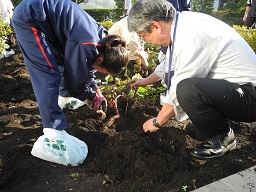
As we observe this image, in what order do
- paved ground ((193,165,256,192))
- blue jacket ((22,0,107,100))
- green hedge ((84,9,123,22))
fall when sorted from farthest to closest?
green hedge ((84,9,123,22)), blue jacket ((22,0,107,100)), paved ground ((193,165,256,192))

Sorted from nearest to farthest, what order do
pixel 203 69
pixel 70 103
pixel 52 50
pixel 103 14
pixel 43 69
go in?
1. pixel 203 69
2. pixel 43 69
3. pixel 52 50
4. pixel 70 103
5. pixel 103 14

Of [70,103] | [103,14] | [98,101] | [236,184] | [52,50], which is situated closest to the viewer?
[236,184]

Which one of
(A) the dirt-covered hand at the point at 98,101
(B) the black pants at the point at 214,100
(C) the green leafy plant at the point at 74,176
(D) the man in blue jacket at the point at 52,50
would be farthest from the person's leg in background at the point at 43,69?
(B) the black pants at the point at 214,100

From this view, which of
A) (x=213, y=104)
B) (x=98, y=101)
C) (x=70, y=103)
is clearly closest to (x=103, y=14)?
(x=70, y=103)

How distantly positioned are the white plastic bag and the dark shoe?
97 centimetres

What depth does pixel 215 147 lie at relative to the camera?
2.10m

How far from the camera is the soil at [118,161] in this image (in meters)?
1.89

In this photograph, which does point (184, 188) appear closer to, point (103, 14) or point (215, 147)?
point (215, 147)

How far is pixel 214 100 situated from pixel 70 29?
123cm

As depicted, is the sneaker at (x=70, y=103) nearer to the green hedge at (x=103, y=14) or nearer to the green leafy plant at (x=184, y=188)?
the green leafy plant at (x=184, y=188)

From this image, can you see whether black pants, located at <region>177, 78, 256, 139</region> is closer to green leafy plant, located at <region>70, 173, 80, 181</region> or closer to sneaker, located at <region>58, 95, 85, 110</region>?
green leafy plant, located at <region>70, 173, 80, 181</region>

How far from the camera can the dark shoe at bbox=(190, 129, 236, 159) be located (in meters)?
2.08

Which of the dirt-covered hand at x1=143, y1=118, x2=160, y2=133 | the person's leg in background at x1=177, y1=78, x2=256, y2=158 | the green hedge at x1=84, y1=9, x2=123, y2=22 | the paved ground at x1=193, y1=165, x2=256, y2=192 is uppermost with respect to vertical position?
the person's leg in background at x1=177, y1=78, x2=256, y2=158

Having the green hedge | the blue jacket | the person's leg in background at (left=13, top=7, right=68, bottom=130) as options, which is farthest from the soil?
the green hedge
